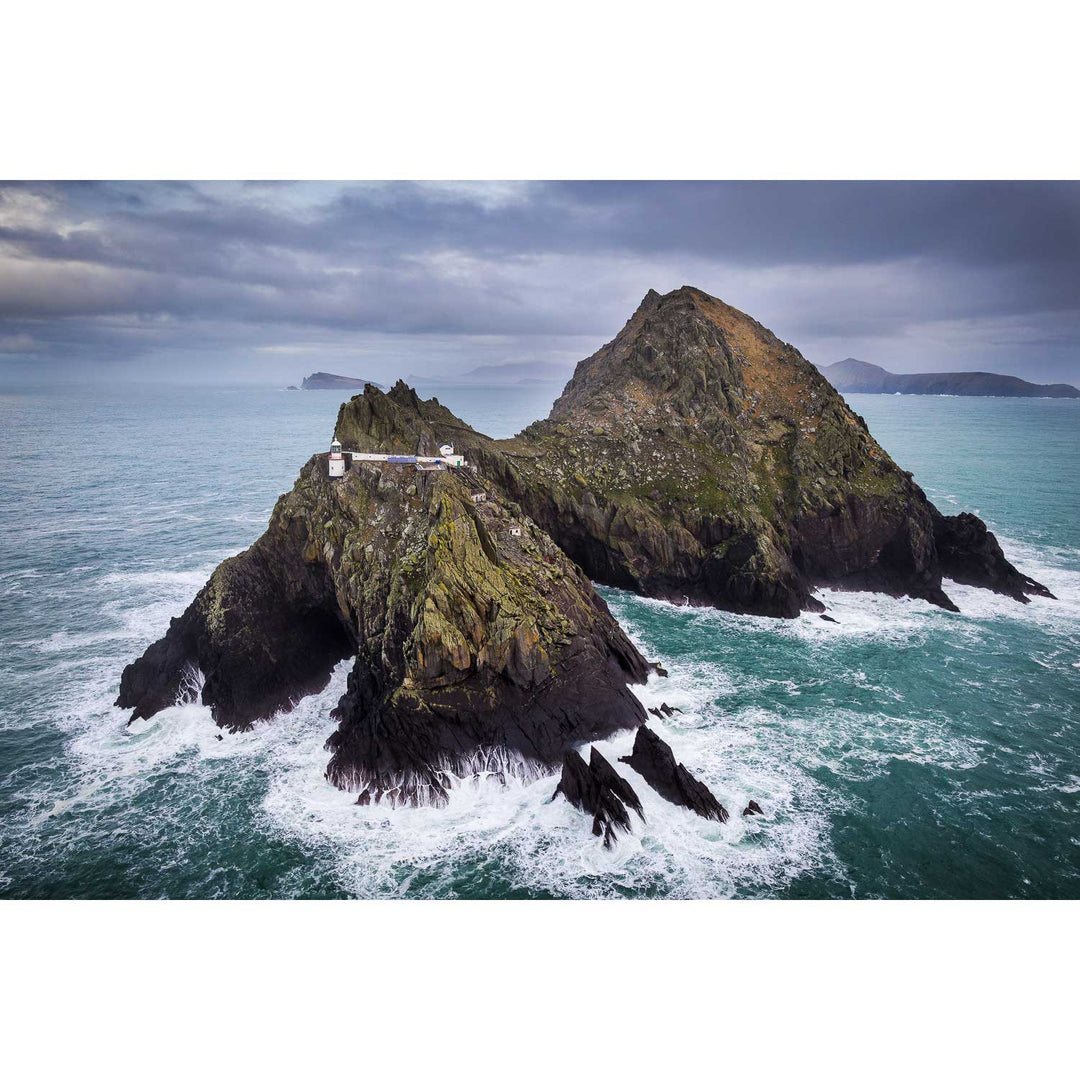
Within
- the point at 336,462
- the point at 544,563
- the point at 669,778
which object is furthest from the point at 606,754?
the point at 336,462

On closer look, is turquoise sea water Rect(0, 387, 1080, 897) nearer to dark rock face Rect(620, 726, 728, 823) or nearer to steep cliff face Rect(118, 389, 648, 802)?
dark rock face Rect(620, 726, 728, 823)

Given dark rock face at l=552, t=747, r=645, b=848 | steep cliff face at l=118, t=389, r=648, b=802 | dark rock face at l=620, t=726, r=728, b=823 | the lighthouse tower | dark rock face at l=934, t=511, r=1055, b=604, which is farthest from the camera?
dark rock face at l=934, t=511, r=1055, b=604

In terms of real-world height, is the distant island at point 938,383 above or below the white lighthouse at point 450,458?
above

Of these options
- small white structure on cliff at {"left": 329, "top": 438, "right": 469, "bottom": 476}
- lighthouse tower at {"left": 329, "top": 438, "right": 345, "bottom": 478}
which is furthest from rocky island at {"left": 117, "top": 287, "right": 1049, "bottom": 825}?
lighthouse tower at {"left": 329, "top": 438, "right": 345, "bottom": 478}

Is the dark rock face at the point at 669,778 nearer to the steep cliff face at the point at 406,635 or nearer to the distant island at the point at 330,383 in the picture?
the steep cliff face at the point at 406,635

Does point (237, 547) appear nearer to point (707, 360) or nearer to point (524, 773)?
point (524, 773)

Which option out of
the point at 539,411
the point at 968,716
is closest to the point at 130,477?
the point at 539,411

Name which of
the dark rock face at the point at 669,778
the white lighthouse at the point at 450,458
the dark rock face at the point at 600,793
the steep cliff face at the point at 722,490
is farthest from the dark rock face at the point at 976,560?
the white lighthouse at the point at 450,458
